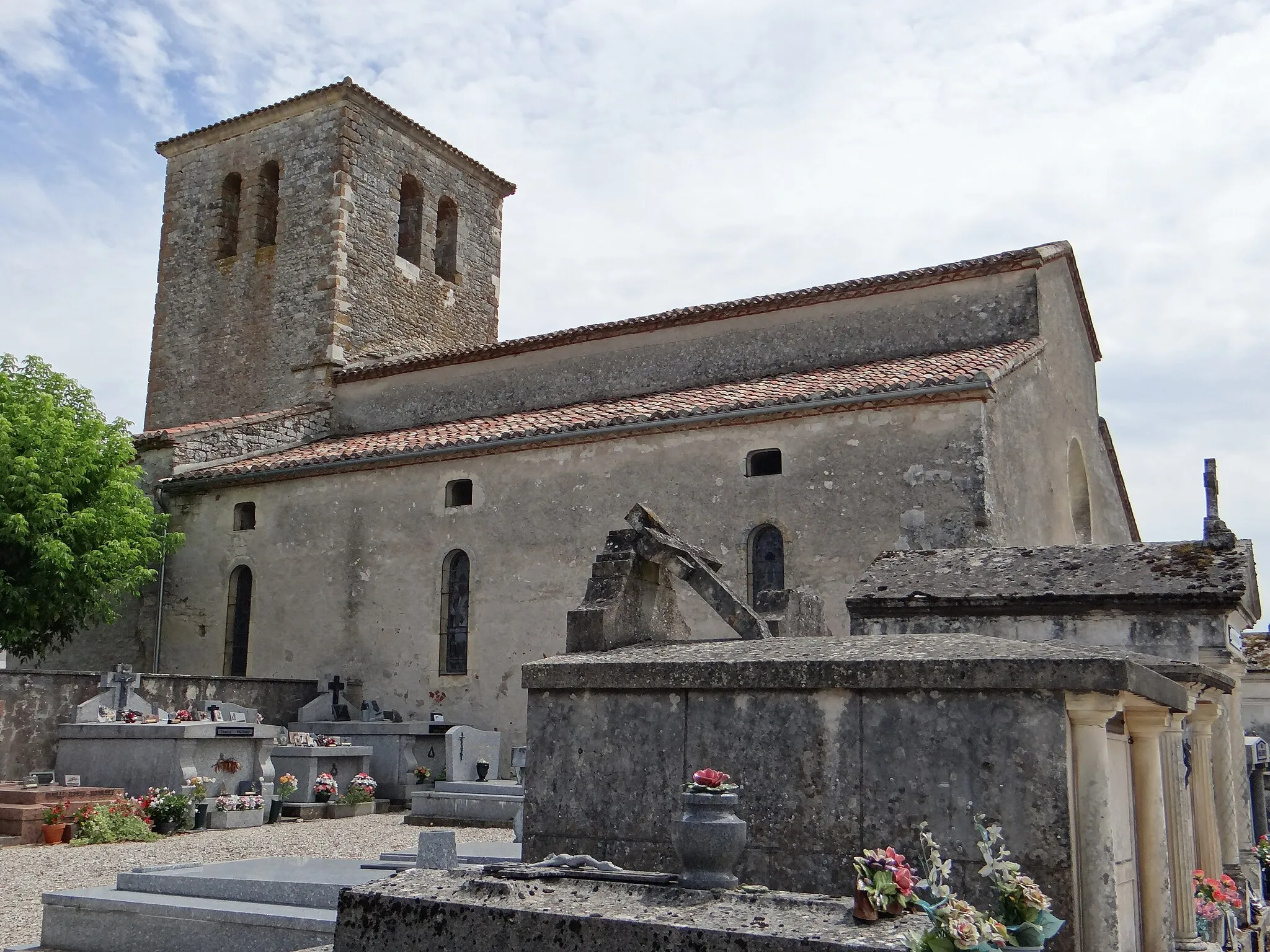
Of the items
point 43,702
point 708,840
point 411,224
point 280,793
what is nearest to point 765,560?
point 280,793

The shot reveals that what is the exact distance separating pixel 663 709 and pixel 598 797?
53 cm

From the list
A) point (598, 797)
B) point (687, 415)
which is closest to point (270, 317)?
point (687, 415)

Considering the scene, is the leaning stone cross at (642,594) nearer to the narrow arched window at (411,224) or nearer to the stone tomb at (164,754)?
the stone tomb at (164,754)

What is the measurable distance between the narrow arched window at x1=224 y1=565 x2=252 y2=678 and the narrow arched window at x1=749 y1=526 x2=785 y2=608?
9024mm

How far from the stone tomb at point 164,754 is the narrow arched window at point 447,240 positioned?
14.2m

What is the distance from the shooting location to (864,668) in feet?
16.2

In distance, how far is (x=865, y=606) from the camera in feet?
26.9

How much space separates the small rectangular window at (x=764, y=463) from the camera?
50.8 ft

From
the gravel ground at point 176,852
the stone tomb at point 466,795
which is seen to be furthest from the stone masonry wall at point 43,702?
the stone tomb at point 466,795

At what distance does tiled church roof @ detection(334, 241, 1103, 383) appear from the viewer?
1688 centimetres

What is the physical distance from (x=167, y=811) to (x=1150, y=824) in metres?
10.5

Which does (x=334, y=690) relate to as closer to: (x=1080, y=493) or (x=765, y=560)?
(x=765, y=560)

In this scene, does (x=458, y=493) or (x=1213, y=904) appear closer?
(x=1213, y=904)

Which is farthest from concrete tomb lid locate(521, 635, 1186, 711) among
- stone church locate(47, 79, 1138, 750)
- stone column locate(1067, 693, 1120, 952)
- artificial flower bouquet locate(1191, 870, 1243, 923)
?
stone church locate(47, 79, 1138, 750)
